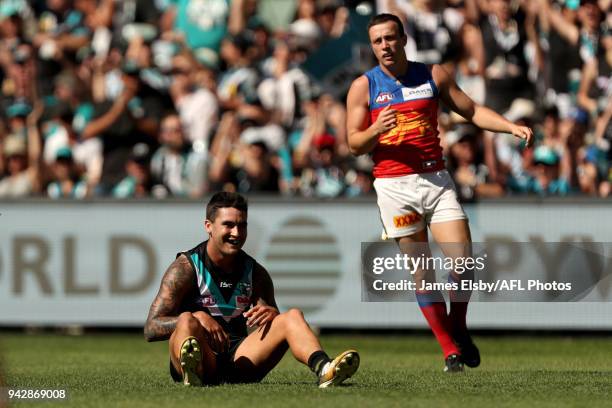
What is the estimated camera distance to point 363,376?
964 centimetres

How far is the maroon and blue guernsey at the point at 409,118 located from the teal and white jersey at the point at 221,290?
201 cm

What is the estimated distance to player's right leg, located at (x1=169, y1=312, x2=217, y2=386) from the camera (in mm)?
7836

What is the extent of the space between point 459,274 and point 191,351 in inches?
112

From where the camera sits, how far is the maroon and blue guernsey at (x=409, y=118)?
9.99 meters

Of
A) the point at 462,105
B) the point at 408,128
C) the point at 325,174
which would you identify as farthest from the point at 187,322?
the point at 325,174

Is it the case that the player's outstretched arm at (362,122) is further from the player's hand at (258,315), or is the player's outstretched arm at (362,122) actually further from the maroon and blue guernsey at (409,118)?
the player's hand at (258,315)

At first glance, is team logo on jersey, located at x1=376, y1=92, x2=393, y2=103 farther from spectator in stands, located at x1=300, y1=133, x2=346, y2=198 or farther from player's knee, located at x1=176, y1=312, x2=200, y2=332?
spectator in stands, located at x1=300, y1=133, x2=346, y2=198

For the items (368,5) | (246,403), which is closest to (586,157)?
(368,5)

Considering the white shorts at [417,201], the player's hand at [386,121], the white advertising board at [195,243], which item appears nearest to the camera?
the player's hand at [386,121]

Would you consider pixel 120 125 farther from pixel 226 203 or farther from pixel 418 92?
pixel 226 203

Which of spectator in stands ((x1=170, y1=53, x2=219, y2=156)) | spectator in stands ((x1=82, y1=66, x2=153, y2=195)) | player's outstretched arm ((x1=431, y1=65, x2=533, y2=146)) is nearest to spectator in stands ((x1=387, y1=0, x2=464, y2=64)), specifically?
spectator in stands ((x1=170, y1=53, x2=219, y2=156))

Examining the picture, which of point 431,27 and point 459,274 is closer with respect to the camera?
point 459,274

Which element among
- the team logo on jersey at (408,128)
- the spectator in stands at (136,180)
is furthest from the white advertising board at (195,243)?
the team logo on jersey at (408,128)

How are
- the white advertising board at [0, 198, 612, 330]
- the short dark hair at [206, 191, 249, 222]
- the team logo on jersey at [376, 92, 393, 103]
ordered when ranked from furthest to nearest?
1. the white advertising board at [0, 198, 612, 330]
2. the team logo on jersey at [376, 92, 393, 103]
3. the short dark hair at [206, 191, 249, 222]
